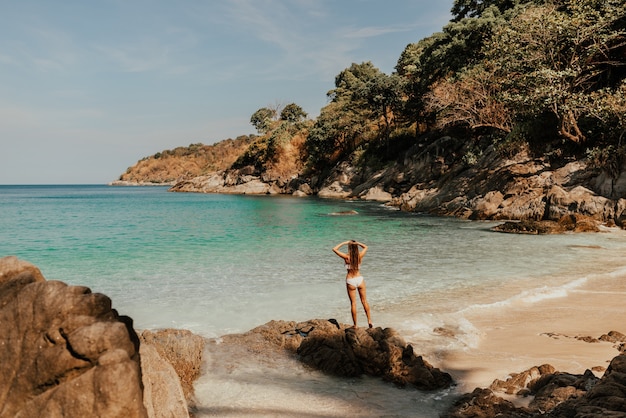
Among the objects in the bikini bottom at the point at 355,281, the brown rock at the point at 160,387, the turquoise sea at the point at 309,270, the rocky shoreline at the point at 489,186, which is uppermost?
the rocky shoreline at the point at 489,186

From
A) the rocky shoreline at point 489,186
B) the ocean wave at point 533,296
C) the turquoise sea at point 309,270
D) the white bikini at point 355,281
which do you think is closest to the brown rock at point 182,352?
the turquoise sea at point 309,270

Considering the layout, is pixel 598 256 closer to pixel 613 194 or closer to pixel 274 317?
pixel 613 194

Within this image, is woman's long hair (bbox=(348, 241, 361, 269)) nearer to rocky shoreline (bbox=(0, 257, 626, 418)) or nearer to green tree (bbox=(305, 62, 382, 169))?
rocky shoreline (bbox=(0, 257, 626, 418))

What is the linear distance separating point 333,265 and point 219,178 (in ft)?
270

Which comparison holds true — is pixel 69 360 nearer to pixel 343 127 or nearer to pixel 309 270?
pixel 309 270

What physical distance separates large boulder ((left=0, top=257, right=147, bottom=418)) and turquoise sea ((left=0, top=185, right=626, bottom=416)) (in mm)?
5400

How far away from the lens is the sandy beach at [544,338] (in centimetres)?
658

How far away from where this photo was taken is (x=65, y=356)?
3.43m

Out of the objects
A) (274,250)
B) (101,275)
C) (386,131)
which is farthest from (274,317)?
(386,131)

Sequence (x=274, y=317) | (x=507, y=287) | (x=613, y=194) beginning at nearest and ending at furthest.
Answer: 1. (x=274, y=317)
2. (x=507, y=287)
3. (x=613, y=194)

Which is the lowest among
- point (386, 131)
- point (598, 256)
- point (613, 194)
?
point (598, 256)

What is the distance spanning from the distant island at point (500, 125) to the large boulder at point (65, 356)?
24104mm

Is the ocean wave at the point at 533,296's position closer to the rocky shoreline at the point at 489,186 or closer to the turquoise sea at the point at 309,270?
the turquoise sea at the point at 309,270

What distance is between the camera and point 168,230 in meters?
28.0
